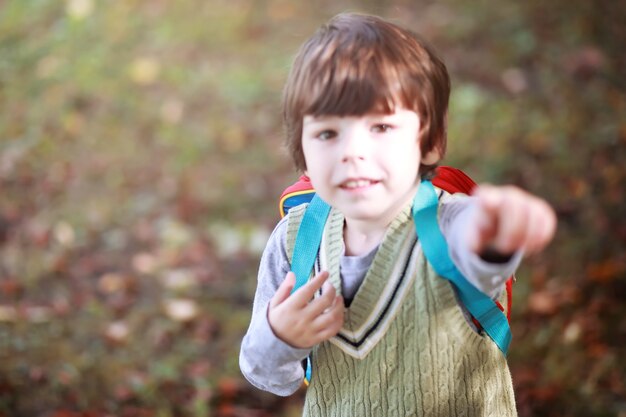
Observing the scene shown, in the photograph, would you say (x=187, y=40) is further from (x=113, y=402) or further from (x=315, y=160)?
(x=315, y=160)

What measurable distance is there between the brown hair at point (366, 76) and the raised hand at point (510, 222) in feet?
0.93

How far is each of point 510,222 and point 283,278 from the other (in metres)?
0.63

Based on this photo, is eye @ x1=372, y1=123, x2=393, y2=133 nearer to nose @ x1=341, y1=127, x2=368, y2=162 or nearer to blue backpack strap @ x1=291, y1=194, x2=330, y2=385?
nose @ x1=341, y1=127, x2=368, y2=162

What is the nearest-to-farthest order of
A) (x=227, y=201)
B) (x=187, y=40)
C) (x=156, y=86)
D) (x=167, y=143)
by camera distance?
(x=227, y=201)
(x=167, y=143)
(x=156, y=86)
(x=187, y=40)

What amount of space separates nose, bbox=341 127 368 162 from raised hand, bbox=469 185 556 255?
25cm

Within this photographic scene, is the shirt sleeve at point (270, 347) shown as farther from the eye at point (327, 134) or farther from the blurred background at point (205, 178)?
the blurred background at point (205, 178)

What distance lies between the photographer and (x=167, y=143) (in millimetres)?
4957

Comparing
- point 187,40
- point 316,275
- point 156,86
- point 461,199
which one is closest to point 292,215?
point 316,275

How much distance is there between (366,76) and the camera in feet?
5.10

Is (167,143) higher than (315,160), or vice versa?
(315,160)

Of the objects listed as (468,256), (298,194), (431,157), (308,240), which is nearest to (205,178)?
(298,194)

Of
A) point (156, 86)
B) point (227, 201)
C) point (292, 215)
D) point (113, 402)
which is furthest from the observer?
point (156, 86)

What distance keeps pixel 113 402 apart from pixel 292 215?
1852mm

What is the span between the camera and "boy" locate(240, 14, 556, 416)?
1567 mm
